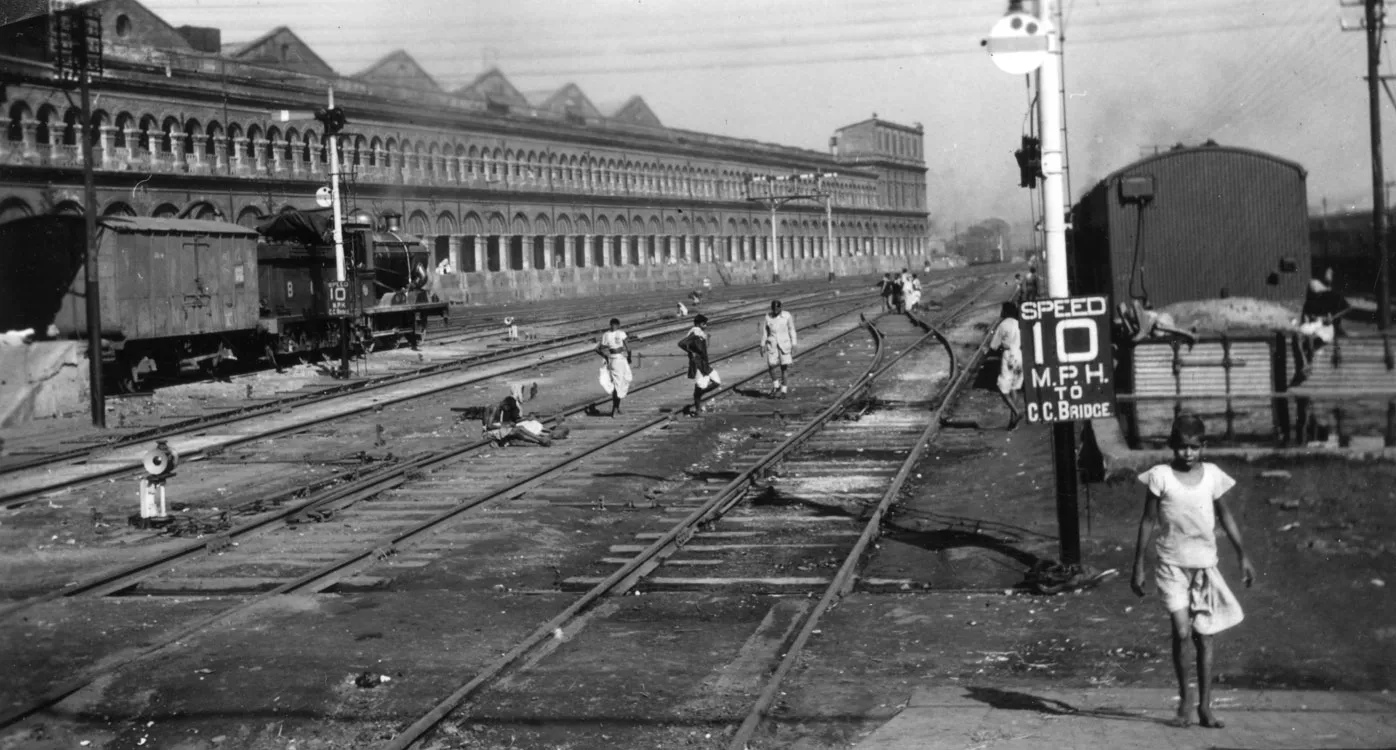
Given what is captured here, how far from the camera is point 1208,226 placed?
67.7ft

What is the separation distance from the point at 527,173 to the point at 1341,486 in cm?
6425

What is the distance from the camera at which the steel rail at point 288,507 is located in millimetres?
11164

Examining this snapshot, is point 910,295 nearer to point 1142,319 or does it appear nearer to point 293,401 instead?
point 293,401

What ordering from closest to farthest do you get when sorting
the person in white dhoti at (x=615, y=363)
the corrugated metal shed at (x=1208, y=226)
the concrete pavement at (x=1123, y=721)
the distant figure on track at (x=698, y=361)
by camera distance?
the concrete pavement at (x=1123, y=721) < the corrugated metal shed at (x=1208, y=226) < the person in white dhoti at (x=615, y=363) < the distant figure on track at (x=698, y=361)

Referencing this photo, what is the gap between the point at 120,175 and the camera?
47.6 meters

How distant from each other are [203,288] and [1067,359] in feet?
77.2

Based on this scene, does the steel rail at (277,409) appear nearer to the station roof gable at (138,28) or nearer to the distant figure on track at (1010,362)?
the distant figure on track at (1010,362)

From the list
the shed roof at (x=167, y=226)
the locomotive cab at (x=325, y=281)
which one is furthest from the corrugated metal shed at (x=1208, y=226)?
the shed roof at (x=167, y=226)

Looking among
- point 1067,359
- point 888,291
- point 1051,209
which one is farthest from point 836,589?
point 888,291

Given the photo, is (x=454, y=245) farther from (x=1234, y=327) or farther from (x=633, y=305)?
(x=1234, y=327)

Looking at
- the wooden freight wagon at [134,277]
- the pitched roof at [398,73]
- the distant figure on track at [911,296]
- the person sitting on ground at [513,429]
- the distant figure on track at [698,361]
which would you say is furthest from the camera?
the pitched roof at [398,73]

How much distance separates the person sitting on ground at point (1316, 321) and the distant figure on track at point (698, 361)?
887cm

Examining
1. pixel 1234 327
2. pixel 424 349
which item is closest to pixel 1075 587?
pixel 1234 327

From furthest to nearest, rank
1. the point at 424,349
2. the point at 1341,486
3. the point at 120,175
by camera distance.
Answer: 1. the point at 120,175
2. the point at 424,349
3. the point at 1341,486
